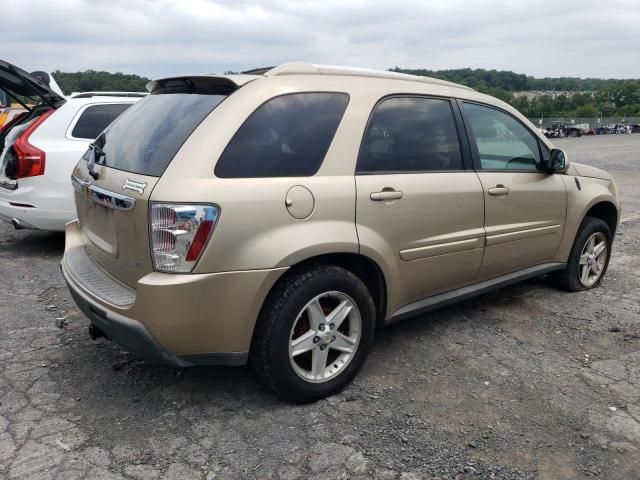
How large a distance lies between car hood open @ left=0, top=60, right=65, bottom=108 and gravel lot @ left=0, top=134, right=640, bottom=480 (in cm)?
355

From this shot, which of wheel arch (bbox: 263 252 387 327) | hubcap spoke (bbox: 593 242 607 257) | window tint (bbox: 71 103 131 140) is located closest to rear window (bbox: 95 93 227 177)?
wheel arch (bbox: 263 252 387 327)

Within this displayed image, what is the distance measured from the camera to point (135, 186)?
2713mm

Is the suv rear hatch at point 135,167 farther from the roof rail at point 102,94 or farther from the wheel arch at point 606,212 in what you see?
the wheel arch at point 606,212

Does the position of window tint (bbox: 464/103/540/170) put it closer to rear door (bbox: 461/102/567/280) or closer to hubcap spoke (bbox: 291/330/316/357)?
rear door (bbox: 461/102/567/280)

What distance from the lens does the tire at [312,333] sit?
9.22 feet

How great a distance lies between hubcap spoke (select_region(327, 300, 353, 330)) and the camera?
119 inches

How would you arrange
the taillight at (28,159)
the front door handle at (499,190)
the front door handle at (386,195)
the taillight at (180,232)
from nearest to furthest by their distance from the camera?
the taillight at (180,232) < the front door handle at (386,195) < the front door handle at (499,190) < the taillight at (28,159)

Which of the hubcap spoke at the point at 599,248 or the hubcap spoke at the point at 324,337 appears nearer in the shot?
the hubcap spoke at the point at 324,337

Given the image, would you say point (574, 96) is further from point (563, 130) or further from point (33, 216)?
point (33, 216)

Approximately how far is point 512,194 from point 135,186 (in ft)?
8.55

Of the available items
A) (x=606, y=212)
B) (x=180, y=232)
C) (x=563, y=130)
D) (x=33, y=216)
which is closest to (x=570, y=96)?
(x=563, y=130)

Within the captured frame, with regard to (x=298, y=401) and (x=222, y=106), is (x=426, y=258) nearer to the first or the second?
(x=298, y=401)

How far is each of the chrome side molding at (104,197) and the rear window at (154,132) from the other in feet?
0.50

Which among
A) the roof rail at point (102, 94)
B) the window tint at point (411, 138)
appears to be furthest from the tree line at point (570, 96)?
the window tint at point (411, 138)
